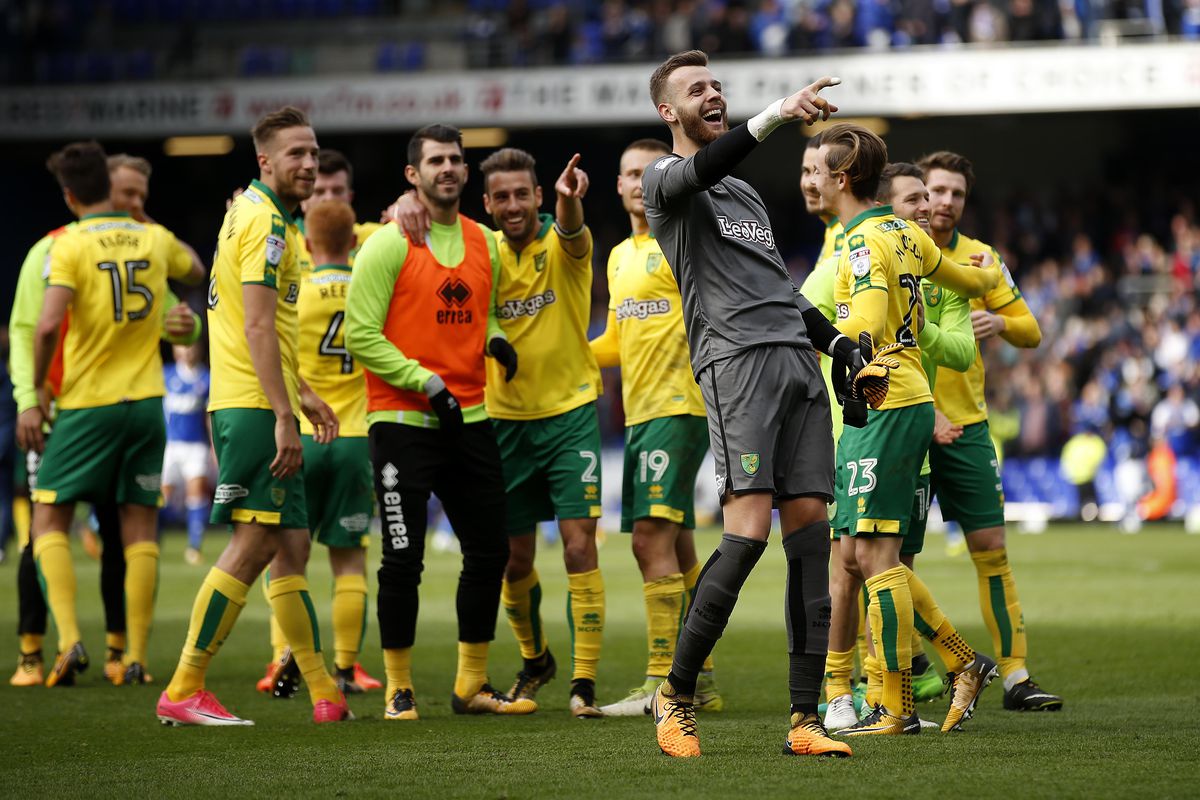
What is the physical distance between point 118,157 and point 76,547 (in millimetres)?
11628

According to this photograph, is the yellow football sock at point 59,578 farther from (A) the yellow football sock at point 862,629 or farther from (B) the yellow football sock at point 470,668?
(A) the yellow football sock at point 862,629

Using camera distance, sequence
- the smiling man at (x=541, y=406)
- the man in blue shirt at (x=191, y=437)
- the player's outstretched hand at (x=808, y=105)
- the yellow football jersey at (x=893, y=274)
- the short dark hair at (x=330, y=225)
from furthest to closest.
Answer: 1. the man in blue shirt at (x=191, y=437)
2. the short dark hair at (x=330, y=225)
3. the smiling man at (x=541, y=406)
4. the yellow football jersey at (x=893, y=274)
5. the player's outstretched hand at (x=808, y=105)

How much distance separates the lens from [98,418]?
7.84 metres

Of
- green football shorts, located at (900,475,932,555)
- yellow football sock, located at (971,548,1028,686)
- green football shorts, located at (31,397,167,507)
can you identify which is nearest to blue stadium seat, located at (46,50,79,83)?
green football shorts, located at (31,397,167,507)

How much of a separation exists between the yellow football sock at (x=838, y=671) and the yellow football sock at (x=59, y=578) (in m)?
3.89

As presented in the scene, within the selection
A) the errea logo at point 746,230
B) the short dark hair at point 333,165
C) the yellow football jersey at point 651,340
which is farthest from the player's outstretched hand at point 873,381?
the short dark hair at point 333,165

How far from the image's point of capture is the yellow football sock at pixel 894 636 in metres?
Result: 5.75

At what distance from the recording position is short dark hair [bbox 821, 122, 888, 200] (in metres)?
5.72

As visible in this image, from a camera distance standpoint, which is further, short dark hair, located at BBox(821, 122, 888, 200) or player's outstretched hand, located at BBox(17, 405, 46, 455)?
player's outstretched hand, located at BBox(17, 405, 46, 455)

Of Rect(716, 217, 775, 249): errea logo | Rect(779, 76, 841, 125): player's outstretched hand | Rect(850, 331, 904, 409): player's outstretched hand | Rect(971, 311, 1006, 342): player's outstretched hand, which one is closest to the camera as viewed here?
Rect(779, 76, 841, 125): player's outstretched hand

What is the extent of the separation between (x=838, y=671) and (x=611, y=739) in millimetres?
1057

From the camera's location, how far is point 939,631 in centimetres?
609

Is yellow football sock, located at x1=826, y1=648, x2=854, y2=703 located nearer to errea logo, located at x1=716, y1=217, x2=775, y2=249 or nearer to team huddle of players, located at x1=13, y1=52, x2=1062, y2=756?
team huddle of players, located at x1=13, y1=52, x2=1062, y2=756

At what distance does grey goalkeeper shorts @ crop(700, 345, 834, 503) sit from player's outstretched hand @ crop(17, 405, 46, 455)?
156 inches
